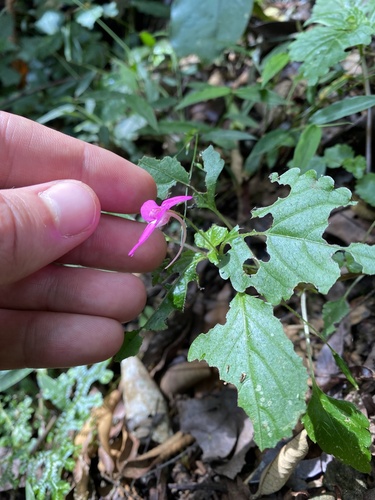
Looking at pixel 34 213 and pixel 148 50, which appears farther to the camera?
pixel 148 50

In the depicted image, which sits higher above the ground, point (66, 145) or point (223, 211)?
point (66, 145)

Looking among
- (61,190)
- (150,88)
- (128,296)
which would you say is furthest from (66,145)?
(150,88)

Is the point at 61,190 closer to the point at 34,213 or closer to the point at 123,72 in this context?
the point at 34,213

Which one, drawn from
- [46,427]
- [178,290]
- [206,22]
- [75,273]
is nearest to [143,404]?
[46,427]

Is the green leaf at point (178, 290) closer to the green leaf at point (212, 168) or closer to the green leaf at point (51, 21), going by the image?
the green leaf at point (212, 168)

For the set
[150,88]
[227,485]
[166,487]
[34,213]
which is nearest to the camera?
[34,213]

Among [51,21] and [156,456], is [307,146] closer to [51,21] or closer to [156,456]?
[156,456]

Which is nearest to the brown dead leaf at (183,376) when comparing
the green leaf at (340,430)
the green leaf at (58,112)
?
the green leaf at (340,430)

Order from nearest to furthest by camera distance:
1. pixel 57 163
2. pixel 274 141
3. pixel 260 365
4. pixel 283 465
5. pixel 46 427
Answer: pixel 260 365
pixel 283 465
pixel 57 163
pixel 274 141
pixel 46 427
